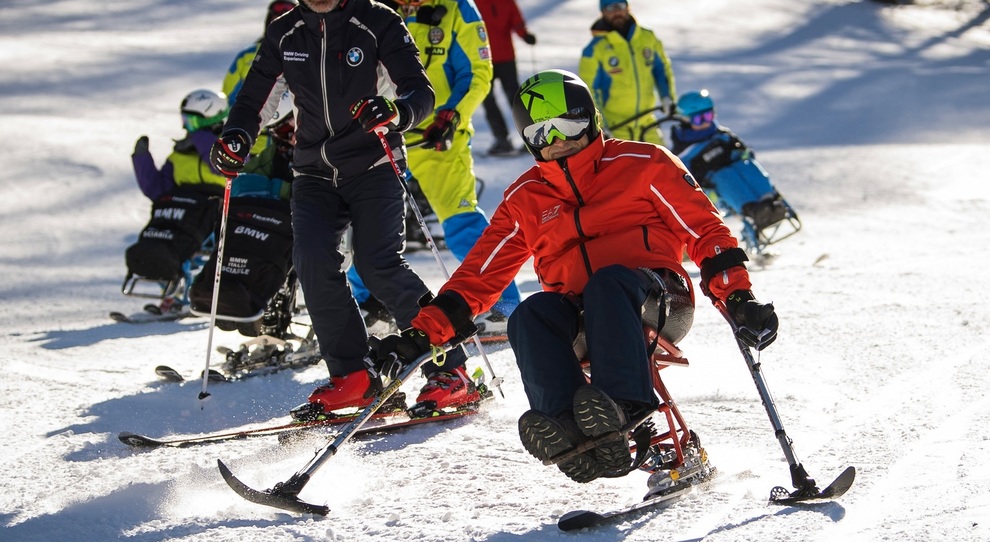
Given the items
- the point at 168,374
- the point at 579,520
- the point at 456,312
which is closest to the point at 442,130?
the point at 168,374

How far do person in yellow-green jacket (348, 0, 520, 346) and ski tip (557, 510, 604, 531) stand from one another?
9.60ft

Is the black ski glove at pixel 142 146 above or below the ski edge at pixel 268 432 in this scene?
above

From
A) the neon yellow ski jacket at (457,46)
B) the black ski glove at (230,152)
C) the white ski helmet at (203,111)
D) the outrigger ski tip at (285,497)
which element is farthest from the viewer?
the white ski helmet at (203,111)

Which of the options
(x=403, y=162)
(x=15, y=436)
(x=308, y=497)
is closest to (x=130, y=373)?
(x=15, y=436)

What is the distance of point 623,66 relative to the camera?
10797mm

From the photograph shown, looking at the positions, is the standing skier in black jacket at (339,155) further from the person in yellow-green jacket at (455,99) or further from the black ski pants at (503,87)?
the black ski pants at (503,87)

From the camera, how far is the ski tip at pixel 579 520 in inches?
138

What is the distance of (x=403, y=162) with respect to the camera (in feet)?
17.4

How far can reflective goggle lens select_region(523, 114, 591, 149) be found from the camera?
4062 mm

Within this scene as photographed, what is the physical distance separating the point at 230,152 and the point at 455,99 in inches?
66.3

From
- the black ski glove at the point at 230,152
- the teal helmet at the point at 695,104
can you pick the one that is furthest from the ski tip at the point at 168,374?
the teal helmet at the point at 695,104

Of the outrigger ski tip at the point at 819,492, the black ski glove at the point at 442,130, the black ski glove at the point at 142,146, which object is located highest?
the black ski glove at the point at 442,130

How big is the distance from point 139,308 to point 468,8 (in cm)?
361

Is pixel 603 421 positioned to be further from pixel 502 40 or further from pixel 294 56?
pixel 502 40
